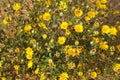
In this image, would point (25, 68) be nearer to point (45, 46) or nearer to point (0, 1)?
point (45, 46)

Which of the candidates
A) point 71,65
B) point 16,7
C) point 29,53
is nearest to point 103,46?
point 71,65

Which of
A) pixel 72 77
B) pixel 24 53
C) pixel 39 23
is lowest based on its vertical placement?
pixel 72 77

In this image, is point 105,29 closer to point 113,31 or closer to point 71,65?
point 113,31

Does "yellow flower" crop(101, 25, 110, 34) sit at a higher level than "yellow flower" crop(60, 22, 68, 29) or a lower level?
lower

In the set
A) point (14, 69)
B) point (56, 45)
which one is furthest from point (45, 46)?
point (14, 69)

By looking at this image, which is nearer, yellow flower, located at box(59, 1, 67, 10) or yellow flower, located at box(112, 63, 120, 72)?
yellow flower, located at box(112, 63, 120, 72)

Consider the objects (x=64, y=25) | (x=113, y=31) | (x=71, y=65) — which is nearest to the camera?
(x=71, y=65)

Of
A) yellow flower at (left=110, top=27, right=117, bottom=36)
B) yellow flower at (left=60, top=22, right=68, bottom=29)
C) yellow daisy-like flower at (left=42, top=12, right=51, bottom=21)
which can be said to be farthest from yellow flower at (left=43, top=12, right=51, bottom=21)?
yellow flower at (left=110, top=27, right=117, bottom=36)

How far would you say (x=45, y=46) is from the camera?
10.1 feet

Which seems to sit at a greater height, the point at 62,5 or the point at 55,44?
the point at 62,5

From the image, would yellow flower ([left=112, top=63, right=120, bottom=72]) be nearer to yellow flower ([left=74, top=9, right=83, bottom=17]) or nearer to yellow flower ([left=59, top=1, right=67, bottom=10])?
yellow flower ([left=74, top=9, right=83, bottom=17])

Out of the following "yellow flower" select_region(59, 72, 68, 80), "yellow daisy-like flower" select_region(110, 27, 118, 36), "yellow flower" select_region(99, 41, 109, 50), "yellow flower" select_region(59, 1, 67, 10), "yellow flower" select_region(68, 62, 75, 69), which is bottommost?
"yellow flower" select_region(59, 72, 68, 80)

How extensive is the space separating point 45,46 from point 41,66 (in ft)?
0.61

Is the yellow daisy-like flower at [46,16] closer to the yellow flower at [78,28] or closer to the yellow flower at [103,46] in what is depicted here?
the yellow flower at [78,28]
